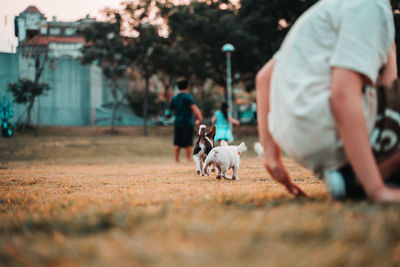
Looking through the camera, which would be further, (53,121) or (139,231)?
(53,121)

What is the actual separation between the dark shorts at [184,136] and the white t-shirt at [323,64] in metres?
8.61

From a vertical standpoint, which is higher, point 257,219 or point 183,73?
point 183,73

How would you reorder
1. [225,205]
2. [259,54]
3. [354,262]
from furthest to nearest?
1. [259,54]
2. [225,205]
3. [354,262]

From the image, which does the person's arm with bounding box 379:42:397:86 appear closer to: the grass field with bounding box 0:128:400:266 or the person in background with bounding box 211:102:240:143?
the grass field with bounding box 0:128:400:266

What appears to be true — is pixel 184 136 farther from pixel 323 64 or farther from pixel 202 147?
pixel 323 64

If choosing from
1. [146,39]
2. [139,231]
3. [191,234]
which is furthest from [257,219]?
[146,39]

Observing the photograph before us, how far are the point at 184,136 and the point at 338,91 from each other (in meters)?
9.08

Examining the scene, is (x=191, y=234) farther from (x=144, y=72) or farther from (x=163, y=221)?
(x=144, y=72)

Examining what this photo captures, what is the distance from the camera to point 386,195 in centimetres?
213

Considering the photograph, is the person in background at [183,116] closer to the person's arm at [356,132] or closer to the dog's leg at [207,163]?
the dog's leg at [207,163]

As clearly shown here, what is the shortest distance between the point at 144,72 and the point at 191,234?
3334 centimetres

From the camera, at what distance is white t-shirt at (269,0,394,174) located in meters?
2.21

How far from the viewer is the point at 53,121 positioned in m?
40.4

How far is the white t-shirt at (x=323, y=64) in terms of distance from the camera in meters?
2.21
